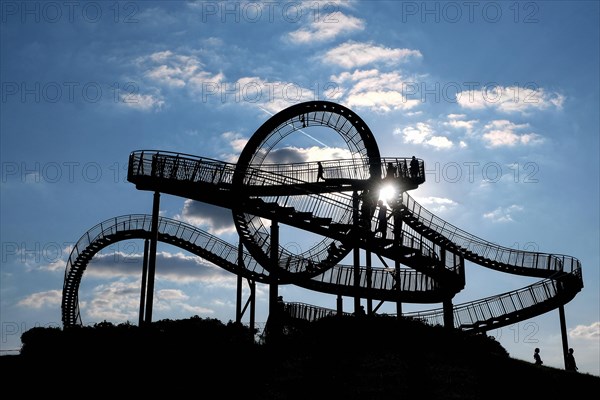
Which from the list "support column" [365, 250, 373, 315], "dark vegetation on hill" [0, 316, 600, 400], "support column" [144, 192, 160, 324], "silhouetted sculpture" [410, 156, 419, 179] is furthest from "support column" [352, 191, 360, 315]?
"support column" [144, 192, 160, 324]

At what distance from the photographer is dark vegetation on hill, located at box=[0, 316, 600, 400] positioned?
18312mm

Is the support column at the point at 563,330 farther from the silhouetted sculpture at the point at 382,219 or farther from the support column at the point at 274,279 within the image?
the support column at the point at 274,279

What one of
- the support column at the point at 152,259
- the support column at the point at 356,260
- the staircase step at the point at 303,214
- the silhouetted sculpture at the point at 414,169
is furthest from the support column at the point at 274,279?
the silhouetted sculpture at the point at 414,169

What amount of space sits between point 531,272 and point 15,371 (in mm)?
24727

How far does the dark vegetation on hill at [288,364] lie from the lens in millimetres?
18312

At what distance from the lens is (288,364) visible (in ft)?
66.6

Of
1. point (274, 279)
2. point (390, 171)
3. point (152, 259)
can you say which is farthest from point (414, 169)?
point (152, 259)

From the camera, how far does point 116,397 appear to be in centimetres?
1809

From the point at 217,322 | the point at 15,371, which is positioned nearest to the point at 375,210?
the point at 217,322

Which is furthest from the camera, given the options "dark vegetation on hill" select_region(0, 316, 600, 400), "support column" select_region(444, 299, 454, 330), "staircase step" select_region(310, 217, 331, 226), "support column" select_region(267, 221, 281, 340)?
"support column" select_region(444, 299, 454, 330)

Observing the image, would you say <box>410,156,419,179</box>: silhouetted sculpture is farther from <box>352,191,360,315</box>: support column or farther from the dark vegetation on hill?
the dark vegetation on hill

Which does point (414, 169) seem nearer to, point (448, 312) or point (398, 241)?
point (398, 241)

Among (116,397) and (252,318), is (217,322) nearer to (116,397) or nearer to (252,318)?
(116,397)

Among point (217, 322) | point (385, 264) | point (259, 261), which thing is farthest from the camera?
point (259, 261)
